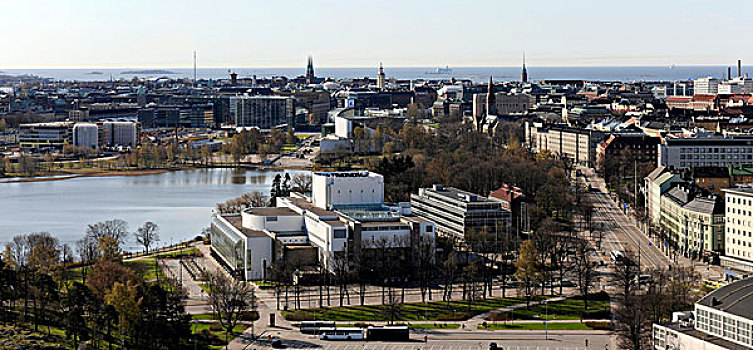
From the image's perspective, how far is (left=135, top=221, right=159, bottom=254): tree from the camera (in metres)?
29.5

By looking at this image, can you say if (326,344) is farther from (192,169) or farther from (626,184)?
(192,169)

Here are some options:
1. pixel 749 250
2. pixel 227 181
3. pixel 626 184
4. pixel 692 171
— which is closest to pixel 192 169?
pixel 227 181

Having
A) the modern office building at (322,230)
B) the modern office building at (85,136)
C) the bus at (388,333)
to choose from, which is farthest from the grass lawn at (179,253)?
the modern office building at (85,136)

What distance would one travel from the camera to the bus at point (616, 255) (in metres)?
27.0

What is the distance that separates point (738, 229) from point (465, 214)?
22.5ft

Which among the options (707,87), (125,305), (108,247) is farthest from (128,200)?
(707,87)

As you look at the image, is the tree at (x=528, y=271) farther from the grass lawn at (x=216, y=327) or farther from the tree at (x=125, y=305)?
the tree at (x=125, y=305)

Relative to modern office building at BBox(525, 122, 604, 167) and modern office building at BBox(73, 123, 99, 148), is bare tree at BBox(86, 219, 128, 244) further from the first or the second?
modern office building at BBox(73, 123, 99, 148)

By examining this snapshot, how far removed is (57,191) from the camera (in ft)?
149

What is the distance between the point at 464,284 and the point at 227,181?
90.8 ft

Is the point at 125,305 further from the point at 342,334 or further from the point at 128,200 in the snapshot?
the point at 128,200

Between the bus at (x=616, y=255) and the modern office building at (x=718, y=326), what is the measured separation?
30.5 feet

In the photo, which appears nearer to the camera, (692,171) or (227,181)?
(692,171)

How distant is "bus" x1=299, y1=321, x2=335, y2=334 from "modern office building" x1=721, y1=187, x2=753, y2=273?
10185 mm
